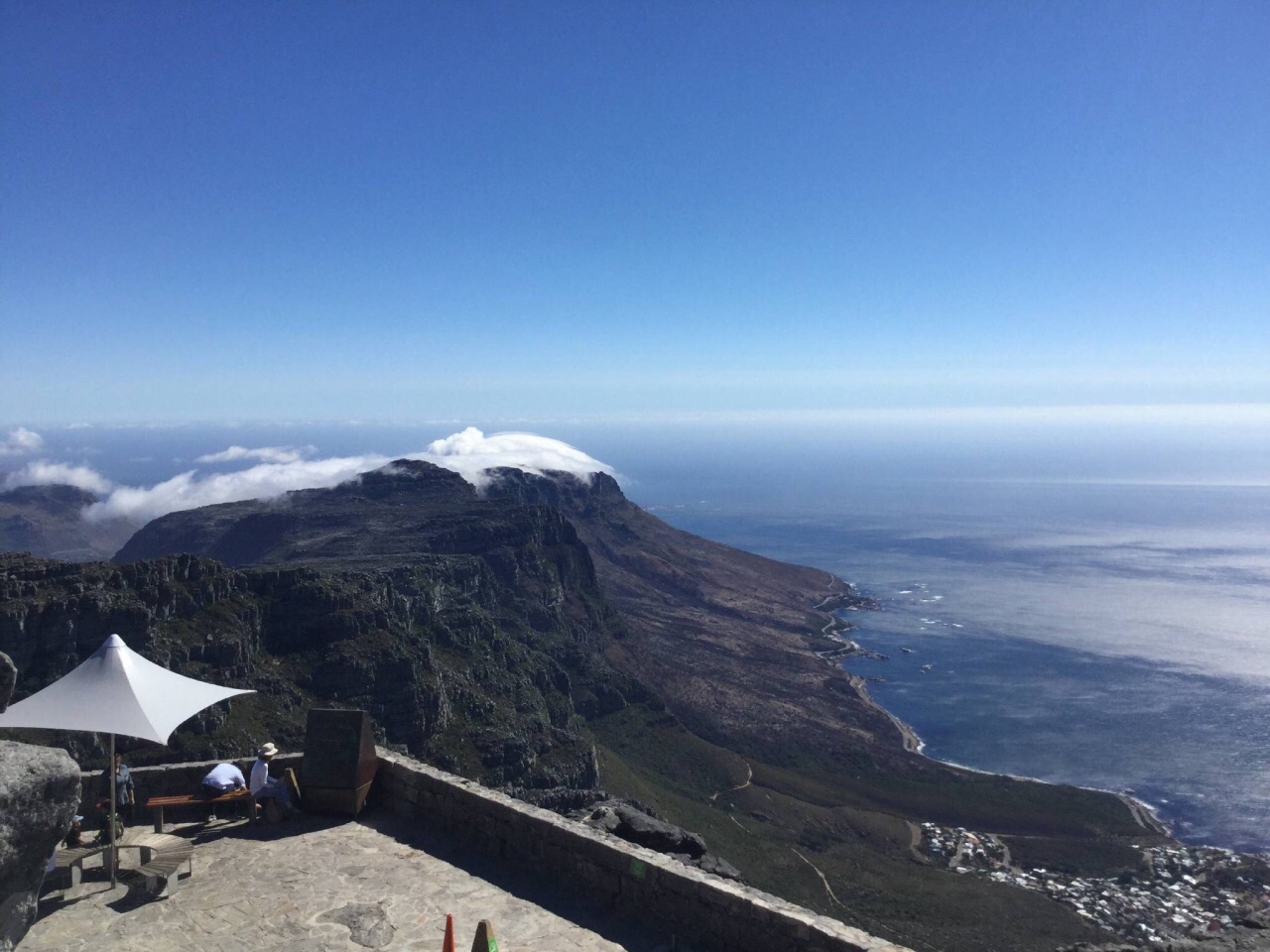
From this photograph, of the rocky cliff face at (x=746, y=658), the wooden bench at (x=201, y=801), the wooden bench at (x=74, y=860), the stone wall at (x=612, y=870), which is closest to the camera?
the stone wall at (x=612, y=870)

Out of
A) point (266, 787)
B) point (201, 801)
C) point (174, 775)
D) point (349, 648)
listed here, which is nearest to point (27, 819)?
point (266, 787)

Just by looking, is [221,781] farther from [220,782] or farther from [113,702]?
[113,702]

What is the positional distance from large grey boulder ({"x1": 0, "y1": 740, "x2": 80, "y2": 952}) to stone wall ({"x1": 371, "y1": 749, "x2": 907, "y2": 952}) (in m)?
5.82

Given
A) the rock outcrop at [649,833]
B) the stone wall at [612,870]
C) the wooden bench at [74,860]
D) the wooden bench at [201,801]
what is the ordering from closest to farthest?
1. the stone wall at [612,870]
2. the wooden bench at [74,860]
3. the wooden bench at [201,801]
4. the rock outcrop at [649,833]

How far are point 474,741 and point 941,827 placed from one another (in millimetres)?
45522

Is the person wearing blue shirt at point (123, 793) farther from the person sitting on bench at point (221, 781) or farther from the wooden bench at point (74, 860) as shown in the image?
the wooden bench at point (74, 860)

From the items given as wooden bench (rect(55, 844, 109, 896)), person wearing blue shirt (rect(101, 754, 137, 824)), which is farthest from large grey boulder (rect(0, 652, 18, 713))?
person wearing blue shirt (rect(101, 754, 137, 824))

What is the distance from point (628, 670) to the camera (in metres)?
120

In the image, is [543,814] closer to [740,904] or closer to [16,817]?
[740,904]

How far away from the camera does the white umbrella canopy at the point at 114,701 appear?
34.4 ft

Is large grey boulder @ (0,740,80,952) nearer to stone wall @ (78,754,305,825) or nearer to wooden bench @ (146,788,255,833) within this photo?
wooden bench @ (146,788,255,833)

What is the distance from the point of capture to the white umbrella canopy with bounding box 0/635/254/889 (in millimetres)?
10453

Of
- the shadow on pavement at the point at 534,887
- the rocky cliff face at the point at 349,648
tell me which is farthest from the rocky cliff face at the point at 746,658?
the shadow on pavement at the point at 534,887

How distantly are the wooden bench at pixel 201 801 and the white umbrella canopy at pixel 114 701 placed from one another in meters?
1.46
